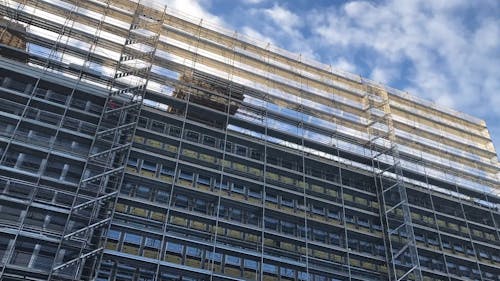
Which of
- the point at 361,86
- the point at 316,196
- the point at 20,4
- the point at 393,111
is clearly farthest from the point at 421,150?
the point at 20,4

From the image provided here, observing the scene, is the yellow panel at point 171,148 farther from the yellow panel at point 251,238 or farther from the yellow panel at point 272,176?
the yellow panel at point 251,238

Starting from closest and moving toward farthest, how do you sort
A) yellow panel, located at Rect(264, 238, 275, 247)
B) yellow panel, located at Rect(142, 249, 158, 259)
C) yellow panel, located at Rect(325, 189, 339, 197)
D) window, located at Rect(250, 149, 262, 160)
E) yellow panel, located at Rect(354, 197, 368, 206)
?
1. yellow panel, located at Rect(142, 249, 158, 259)
2. yellow panel, located at Rect(264, 238, 275, 247)
3. window, located at Rect(250, 149, 262, 160)
4. yellow panel, located at Rect(325, 189, 339, 197)
5. yellow panel, located at Rect(354, 197, 368, 206)

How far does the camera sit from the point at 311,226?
1324 inches

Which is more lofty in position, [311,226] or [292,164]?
[292,164]

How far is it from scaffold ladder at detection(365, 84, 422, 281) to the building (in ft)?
0.53

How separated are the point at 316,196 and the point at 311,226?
8.51ft

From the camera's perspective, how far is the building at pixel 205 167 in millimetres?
27484

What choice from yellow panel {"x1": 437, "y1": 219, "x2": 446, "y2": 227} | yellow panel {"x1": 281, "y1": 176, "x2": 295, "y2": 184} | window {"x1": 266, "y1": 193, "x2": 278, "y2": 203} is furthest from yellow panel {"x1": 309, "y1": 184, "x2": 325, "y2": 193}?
yellow panel {"x1": 437, "y1": 219, "x2": 446, "y2": 227}

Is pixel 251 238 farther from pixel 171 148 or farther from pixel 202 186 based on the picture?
pixel 171 148

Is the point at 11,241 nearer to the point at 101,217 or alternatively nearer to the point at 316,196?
the point at 101,217

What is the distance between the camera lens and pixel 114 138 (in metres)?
30.2

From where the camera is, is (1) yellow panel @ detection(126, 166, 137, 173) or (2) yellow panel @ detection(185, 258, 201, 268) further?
(1) yellow panel @ detection(126, 166, 137, 173)

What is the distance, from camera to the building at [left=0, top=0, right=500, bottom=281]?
2748cm

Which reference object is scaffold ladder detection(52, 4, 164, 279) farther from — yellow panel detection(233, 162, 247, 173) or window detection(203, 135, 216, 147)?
yellow panel detection(233, 162, 247, 173)
